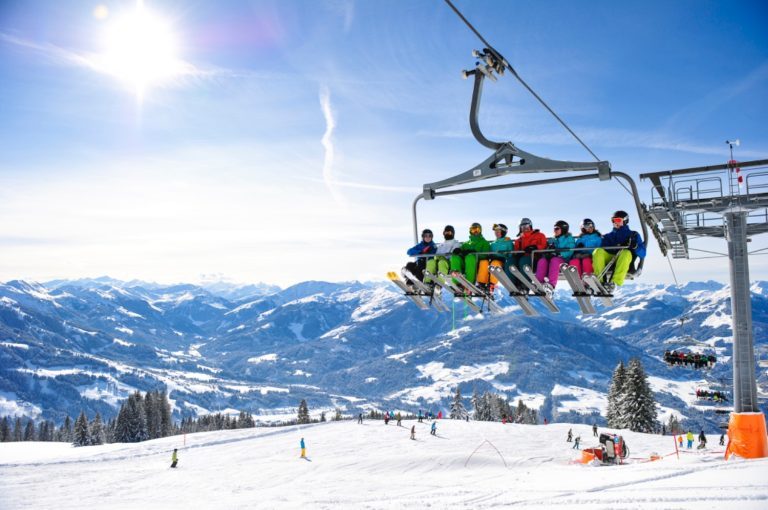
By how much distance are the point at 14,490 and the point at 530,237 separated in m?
30.6

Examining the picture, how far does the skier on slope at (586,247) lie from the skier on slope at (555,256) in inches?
6.7

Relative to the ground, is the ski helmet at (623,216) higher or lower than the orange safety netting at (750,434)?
higher

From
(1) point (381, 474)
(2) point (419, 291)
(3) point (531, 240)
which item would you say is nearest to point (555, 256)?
(3) point (531, 240)

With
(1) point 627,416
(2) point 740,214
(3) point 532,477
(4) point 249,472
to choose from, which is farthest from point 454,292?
(1) point 627,416

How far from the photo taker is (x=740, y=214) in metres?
16.8

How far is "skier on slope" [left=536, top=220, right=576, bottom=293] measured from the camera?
39.3ft

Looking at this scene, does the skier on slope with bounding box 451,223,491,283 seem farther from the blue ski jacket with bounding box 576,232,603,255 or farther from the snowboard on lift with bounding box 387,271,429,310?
the blue ski jacket with bounding box 576,232,603,255

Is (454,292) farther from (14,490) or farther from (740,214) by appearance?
(14,490)

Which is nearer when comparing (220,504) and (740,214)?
(740,214)

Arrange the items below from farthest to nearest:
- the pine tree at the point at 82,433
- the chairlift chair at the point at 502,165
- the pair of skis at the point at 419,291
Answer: the pine tree at the point at 82,433 → the pair of skis at the point at 419,291 → the chairlift chair at the point at 502,165

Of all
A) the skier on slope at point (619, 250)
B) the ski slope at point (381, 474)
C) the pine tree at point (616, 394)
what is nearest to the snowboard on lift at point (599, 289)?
the skier on slope at point (619, 250)

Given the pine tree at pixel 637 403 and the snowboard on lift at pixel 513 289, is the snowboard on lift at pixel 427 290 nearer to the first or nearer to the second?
the snowboard on lift at pixel 513 289

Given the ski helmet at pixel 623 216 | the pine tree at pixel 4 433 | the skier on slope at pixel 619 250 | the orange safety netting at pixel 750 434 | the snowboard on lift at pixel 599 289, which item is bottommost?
the pine tree at pixel 4 433

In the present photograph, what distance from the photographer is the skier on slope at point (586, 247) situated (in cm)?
1159
